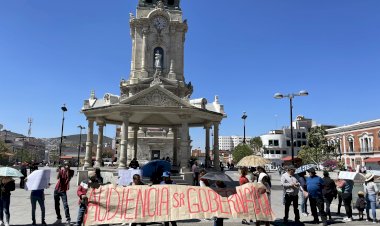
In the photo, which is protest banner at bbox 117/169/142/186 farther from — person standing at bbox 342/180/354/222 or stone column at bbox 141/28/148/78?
stone column at bbox 141/28/148/78

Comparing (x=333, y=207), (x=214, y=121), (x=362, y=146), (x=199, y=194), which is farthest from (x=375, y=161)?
(x=199, y=194)

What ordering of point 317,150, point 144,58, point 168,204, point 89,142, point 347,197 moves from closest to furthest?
point 168,204 < point 347,197 < point 89,142 < point 144,58 < point 317,150

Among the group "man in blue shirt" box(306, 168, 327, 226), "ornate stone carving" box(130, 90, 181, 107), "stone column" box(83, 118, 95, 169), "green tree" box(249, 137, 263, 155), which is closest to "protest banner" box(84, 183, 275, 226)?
"man in blue shirt" box(306, 168, 327, 226)

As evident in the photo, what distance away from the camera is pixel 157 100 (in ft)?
84.0

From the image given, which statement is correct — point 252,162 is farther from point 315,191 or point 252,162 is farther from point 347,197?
point 347,197

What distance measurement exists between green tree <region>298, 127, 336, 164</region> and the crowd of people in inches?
1757

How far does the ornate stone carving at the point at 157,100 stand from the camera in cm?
2545

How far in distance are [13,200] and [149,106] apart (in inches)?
453

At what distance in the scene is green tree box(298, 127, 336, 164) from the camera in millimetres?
57750

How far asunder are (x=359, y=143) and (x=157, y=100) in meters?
50.7

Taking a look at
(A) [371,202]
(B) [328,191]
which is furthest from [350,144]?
(B) [328,191]

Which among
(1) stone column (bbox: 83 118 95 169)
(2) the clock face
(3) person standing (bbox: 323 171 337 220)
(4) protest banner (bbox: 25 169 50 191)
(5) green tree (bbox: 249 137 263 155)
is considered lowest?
(3) person standing (bbox: 323 171 337 220)

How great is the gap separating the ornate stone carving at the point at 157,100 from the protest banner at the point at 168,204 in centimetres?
1628

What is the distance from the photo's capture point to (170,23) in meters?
48.5
